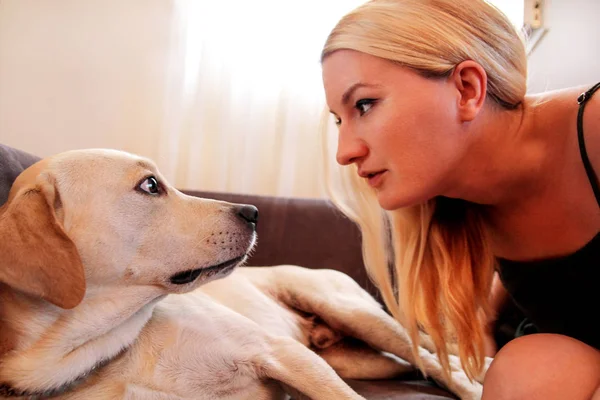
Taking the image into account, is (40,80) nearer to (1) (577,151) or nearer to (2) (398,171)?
(2) (398,171)

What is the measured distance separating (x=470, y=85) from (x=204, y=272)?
0.81m

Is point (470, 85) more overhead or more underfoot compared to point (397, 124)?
more overhead

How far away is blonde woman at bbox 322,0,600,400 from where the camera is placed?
4.08 feet

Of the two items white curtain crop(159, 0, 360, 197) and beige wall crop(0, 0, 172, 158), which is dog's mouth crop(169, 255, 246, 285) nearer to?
white curtain crop(159, 0, 360, 197)

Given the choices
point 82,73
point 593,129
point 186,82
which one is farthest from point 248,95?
point 593,129

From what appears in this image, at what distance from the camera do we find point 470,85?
4.30 feet

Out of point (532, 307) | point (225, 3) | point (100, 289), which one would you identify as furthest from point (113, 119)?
point (532, 307)

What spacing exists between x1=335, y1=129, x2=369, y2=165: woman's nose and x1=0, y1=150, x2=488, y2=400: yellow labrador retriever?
284 millimetres

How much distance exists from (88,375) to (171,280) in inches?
10.8

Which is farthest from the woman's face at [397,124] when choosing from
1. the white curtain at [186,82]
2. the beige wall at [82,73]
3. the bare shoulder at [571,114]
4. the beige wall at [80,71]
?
the beige wall at [80,71]

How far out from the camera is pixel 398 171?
1294 mm

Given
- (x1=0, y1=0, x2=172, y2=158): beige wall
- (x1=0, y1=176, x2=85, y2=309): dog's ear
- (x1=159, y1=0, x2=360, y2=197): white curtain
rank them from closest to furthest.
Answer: (x1=0, y1=176, x2=85, y2=309): dog's ear
(x1=0, y1=0, x2=172, y2=158): beige wall
(x1=159, y1=0, x2=360, y2=197): white curtain

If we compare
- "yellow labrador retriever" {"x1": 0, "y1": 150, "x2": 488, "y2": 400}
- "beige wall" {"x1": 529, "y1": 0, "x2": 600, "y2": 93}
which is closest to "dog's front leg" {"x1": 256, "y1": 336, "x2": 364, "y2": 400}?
"yellow labrador retriever" {"x1": 0, "y1": 150, "x2": 488, "y2": 400}

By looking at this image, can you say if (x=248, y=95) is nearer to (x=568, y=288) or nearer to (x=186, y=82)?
(x=186, y=82)
